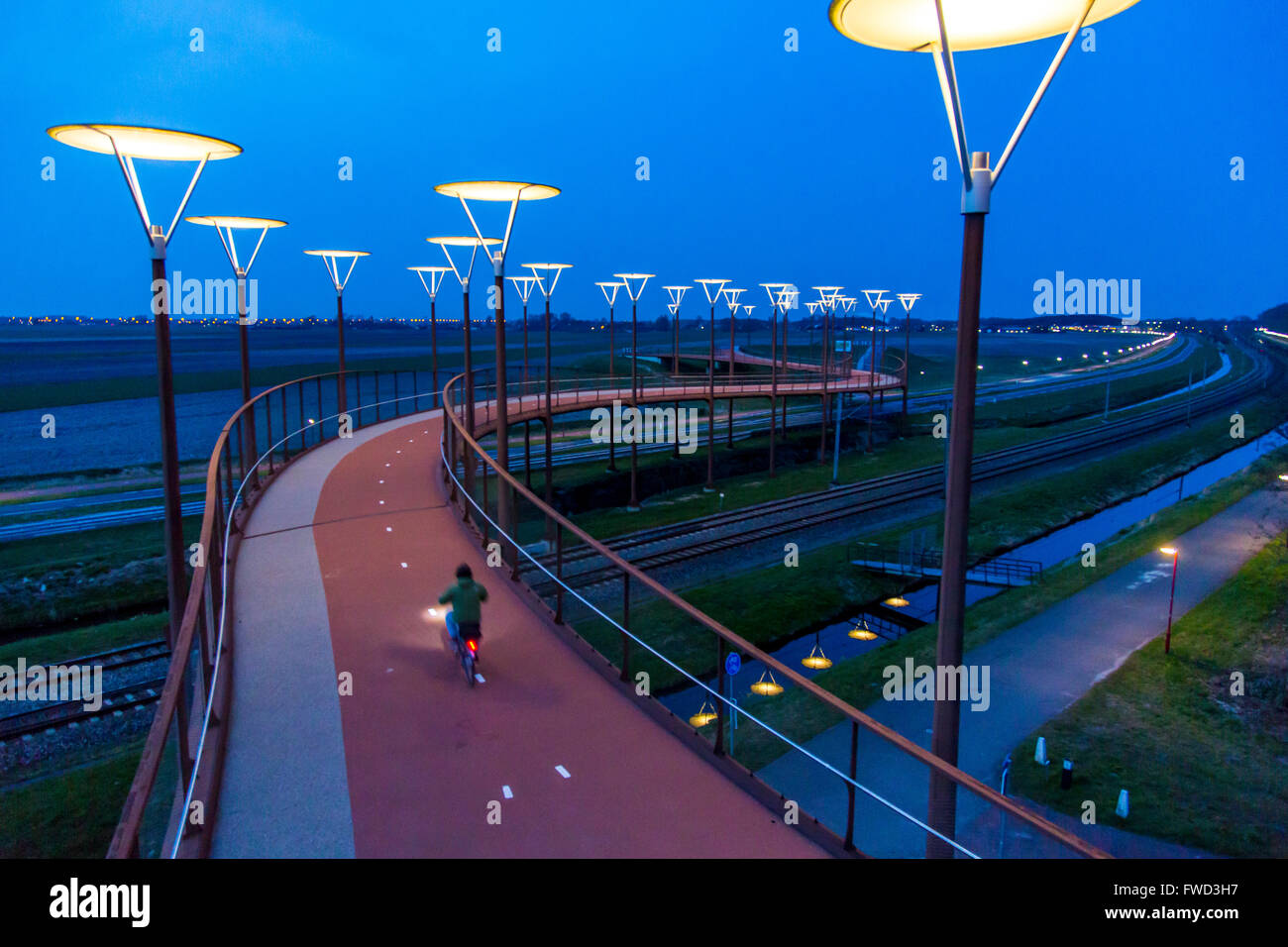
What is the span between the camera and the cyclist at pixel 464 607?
23.6 feet

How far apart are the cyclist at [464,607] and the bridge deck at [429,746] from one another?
0.40m

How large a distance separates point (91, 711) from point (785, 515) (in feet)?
80.1

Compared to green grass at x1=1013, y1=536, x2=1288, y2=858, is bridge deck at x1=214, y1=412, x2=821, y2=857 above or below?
above

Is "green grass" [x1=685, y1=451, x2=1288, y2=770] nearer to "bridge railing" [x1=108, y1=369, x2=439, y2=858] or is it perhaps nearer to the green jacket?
the green jacket

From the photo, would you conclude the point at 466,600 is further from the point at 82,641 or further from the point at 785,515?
the point at 785,515

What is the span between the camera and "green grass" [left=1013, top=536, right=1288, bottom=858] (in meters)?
14.2

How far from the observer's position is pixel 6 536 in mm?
32875

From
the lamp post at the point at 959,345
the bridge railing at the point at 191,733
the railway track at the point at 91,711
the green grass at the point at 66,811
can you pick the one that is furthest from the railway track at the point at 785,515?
the lamp post at the point at 959,345

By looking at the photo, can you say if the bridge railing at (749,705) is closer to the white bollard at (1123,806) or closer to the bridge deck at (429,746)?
the bridge deck at (429,746)

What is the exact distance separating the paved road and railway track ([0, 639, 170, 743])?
12560 millimetres

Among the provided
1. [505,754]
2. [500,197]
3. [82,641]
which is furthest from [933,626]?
[82,641]

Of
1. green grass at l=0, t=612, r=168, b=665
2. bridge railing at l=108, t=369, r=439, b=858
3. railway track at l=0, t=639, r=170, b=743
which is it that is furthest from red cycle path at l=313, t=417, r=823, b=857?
green grass at l=0, t=612, r=168, b=665

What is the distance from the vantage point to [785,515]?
1350 inches
